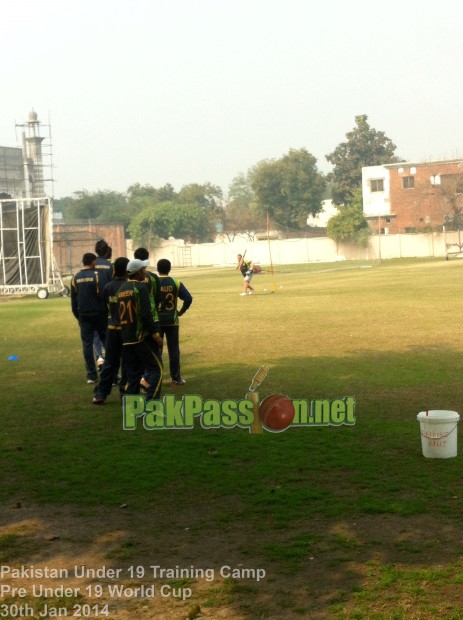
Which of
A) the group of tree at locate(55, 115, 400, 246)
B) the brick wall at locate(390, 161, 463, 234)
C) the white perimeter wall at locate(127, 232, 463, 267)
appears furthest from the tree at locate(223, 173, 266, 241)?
the brick wall at locate(390, 161, 463, 234)

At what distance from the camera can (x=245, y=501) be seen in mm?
7672

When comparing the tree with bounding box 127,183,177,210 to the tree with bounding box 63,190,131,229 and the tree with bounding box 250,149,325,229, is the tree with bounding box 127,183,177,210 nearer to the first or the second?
the tree with bounding box 63,190,131,229

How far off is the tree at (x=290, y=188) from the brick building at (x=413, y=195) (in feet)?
39.0

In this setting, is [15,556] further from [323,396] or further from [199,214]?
[199,214]

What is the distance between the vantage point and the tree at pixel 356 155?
104000 mm

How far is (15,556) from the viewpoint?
6.52 meters

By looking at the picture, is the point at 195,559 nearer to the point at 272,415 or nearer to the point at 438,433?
the point at 438,433

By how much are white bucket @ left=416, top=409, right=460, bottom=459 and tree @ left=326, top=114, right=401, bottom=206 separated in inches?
3770

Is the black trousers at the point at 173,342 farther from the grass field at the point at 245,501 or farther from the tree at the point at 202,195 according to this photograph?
the tree at the point at 202,195

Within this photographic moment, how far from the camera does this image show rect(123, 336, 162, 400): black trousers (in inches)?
452

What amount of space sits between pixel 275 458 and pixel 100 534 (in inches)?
102

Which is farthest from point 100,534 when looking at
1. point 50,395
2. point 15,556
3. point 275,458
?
point 50,395

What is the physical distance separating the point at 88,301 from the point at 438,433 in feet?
20.5

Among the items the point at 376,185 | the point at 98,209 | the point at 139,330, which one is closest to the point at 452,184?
the point at 376,185
